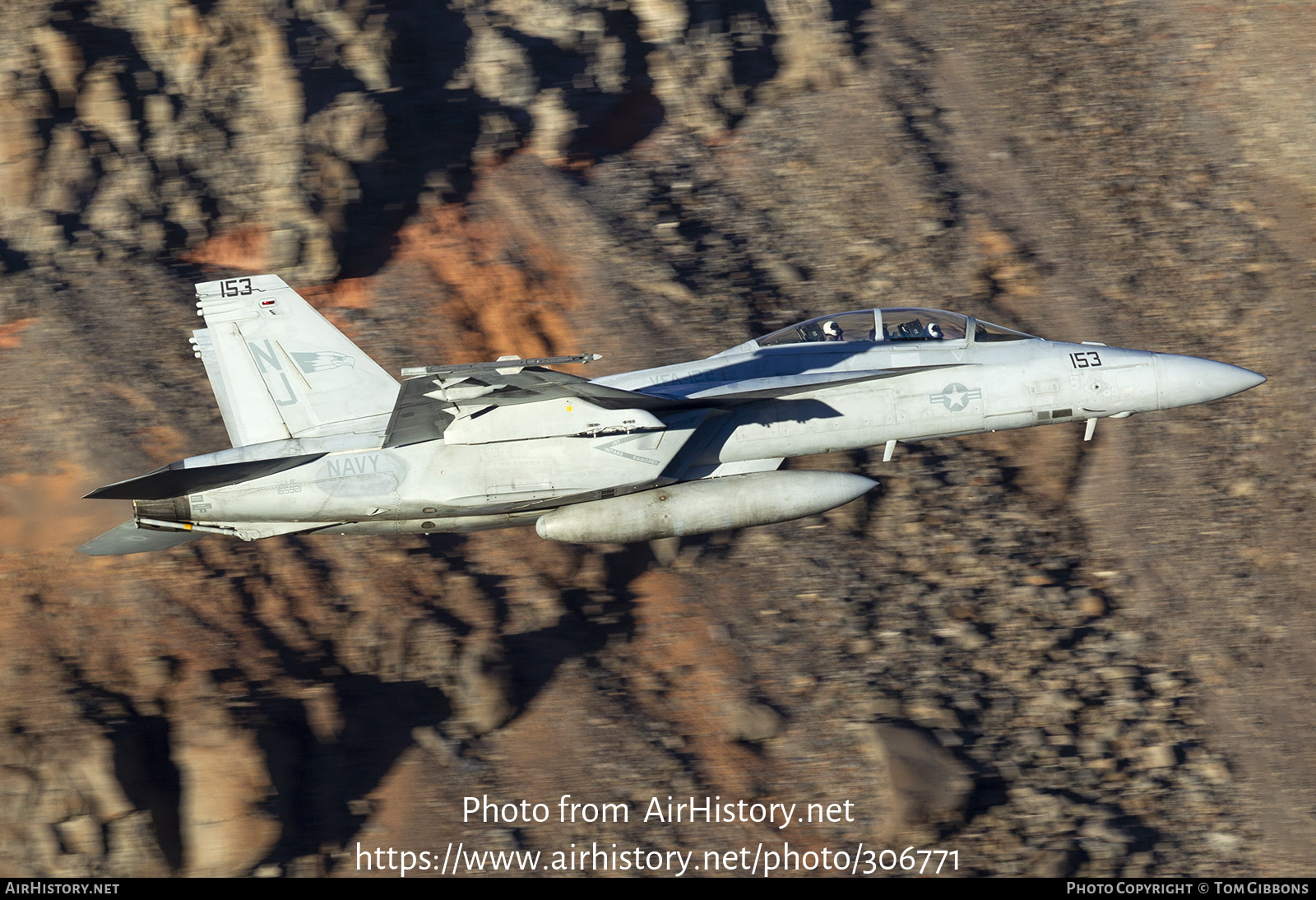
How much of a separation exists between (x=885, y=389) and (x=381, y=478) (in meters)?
7.45

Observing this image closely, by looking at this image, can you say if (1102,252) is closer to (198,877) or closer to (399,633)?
(399,633)

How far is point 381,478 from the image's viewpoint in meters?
15.7

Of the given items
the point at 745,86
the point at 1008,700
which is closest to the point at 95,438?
the point at 1008,700

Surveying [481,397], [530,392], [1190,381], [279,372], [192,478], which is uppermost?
[279,372]

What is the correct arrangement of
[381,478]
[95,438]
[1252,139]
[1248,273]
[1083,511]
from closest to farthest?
1. [381,478]
2. [95,438]
3. [1083,511]
4. [1248,273]
5. [1252,139]

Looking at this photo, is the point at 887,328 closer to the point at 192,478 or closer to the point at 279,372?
the point at 279,372

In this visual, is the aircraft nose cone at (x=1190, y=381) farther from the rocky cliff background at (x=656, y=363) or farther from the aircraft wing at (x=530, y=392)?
the rocky cliff background at (x=656, y=363)

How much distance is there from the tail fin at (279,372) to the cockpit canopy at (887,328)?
241 inches

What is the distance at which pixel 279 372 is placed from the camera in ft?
53.4

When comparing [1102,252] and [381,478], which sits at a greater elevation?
[381,478]

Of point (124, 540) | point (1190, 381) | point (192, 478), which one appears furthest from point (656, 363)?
point (124, 540)

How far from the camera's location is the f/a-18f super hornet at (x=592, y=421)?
1552cm

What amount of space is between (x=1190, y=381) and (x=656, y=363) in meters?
11.1

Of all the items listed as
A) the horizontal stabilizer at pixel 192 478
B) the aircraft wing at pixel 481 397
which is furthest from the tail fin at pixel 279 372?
the aircraft wing at pixel 481 397
